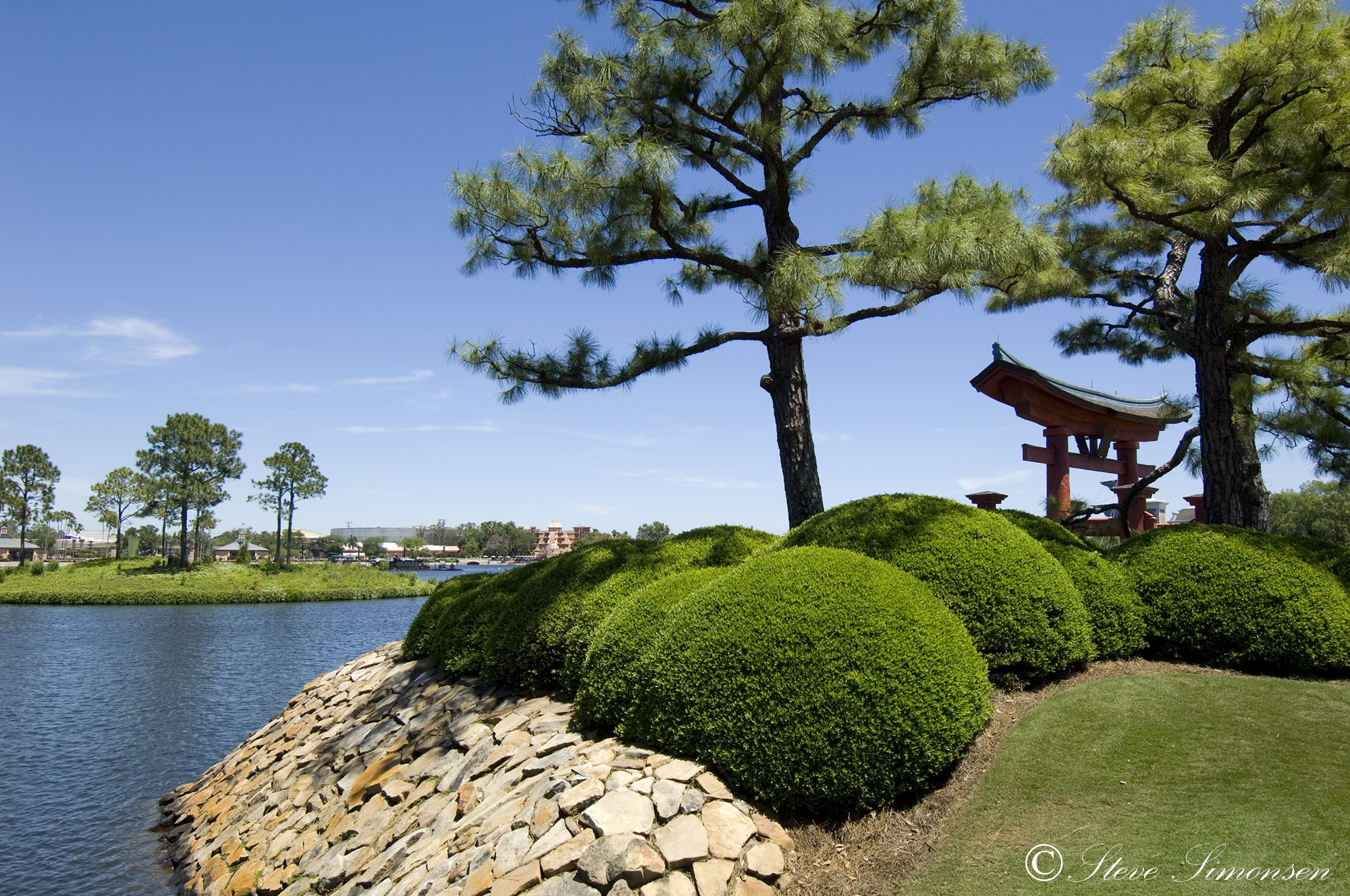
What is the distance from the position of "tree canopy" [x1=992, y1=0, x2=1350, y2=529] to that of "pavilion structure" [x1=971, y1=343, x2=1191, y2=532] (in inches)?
51.7

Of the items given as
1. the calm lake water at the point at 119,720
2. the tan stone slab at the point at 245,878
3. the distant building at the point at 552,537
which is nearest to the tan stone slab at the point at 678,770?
the tan stone slab at the point at 245,878

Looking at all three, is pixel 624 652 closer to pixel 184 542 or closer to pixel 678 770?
pixel 678 770

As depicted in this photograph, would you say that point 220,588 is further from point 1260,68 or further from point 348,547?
point 348,547

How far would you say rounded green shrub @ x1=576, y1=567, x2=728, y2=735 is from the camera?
495 cm

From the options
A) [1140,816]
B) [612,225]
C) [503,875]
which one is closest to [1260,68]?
[612,225]

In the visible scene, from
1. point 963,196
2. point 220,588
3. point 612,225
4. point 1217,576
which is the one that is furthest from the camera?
point 220,588

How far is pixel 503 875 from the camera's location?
3.93m

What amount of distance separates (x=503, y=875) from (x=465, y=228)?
20.7 ft

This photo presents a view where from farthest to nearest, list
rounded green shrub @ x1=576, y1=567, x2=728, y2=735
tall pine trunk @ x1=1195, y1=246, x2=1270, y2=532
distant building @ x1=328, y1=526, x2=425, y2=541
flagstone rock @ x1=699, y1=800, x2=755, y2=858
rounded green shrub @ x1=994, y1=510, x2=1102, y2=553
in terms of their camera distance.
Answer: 1. distant building @ x1=328, y1=526, x2=425, y2=541
2. tall pine trunk @ x1=1195, y1=246, x2=1270, y2=532
3. rounded green shrub @ x1=994, y1=510, x2=1102, y2=553
4. rounded green shrub @ x1=576, y1=567, x2=728, y2=735
5. flagstone rock @ x1=699, y1=800, x2=755, y2=858

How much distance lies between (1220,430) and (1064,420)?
3.01m

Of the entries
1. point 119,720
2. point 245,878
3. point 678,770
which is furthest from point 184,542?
point 678,770

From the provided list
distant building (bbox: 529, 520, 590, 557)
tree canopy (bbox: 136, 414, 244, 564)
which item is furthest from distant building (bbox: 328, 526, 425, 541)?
tree canopy (bbox: 136, 414, 244, 564)

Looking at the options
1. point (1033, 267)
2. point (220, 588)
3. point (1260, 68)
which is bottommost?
point (220, 588)

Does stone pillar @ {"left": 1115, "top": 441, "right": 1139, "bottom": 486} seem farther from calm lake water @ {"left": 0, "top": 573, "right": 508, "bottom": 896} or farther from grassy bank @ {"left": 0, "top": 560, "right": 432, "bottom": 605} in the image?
grassy bank @ {"left": 0, "top": 560, "right": 432, "bottom": 605}
